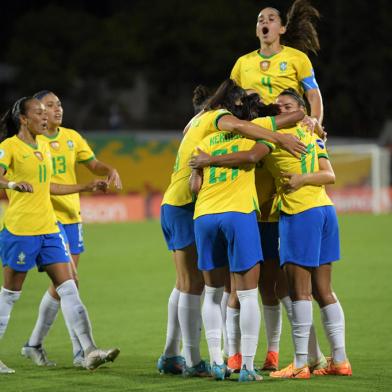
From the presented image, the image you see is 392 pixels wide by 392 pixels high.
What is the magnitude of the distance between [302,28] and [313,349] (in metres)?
2.85

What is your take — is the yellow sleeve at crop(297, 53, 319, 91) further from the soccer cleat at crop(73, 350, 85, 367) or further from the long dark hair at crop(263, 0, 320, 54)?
the soccer cleat at crop(73, 350, 85, 367)

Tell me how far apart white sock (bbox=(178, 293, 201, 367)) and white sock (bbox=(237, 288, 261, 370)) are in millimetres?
458

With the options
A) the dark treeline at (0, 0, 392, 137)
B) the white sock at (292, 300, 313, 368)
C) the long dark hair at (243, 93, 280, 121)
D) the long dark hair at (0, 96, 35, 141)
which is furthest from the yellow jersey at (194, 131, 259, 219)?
the dark treeline at (0, 0, 392, 137)

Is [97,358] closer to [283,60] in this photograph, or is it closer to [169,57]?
[283,60]

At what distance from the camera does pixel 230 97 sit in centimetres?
695

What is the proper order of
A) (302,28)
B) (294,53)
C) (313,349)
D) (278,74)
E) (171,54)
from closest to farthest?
1. (313,349)
2. (278,74)
3. (294,53)
4. (302,28)
5. (171,54)

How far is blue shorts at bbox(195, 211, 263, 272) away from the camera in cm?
669

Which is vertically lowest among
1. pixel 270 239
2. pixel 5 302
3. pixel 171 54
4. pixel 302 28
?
pixel 5 302

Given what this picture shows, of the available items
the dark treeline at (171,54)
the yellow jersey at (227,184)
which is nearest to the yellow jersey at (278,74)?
the yellow jersey at (227,184)

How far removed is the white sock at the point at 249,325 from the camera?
6.71m

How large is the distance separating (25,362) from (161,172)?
Answer: 21.1 m

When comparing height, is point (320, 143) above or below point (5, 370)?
above

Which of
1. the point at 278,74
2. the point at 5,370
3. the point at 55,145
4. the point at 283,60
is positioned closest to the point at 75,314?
the point at 5,370

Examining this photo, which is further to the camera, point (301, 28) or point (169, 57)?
point (169, 57)
